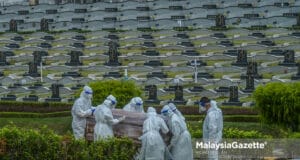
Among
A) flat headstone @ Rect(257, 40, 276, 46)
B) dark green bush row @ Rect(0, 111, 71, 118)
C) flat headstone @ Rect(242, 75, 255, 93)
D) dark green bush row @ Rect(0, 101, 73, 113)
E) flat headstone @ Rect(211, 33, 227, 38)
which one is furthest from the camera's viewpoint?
flat headstone @ Rect(211, 33, 227, 38)

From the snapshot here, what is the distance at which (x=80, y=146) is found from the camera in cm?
2450

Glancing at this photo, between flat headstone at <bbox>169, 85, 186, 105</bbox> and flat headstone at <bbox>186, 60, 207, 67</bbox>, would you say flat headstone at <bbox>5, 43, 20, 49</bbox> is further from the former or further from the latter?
flat headstone at <bbox>169, 85, 186, 105</bbox>

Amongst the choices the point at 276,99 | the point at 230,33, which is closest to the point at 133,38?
the point at 230,33

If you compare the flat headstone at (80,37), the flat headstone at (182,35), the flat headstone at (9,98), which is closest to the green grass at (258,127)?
the flat headstone at (9,98)

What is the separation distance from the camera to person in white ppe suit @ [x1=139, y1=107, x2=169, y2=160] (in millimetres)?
24219

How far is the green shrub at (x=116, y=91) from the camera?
36625 millimetres

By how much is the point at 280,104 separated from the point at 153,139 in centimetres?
967

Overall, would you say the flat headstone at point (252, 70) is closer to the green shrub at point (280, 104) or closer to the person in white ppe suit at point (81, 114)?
the green shrub at point (280, 104)

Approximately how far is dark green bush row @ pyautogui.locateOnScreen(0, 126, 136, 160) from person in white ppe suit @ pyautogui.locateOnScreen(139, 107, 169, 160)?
0.60 metres

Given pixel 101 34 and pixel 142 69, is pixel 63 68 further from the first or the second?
pixel 101 34

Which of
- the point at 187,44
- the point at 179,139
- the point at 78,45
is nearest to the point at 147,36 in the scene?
the point at 187,44

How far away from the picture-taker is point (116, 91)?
121 ft

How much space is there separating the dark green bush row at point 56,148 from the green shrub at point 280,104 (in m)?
9.27

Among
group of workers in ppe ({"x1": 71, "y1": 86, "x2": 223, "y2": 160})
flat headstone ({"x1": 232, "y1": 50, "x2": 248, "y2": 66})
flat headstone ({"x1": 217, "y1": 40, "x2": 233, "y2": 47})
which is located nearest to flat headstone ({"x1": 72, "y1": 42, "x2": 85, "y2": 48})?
flat headstone ({"x1": 217, "y1": 40, "x2": 233, "y2": 47})
